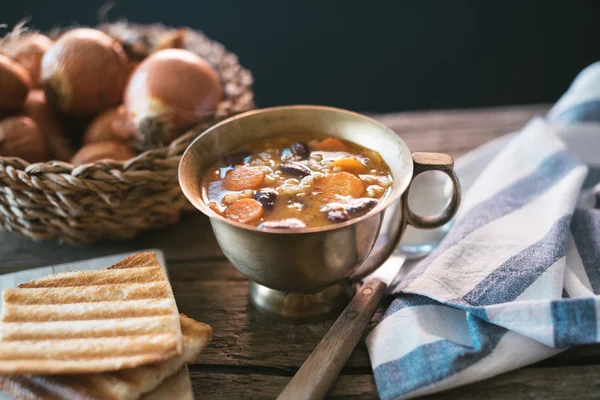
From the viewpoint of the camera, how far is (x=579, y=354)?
1.42m

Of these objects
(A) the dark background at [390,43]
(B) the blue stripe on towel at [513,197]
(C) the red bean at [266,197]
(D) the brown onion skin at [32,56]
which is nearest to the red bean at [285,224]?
(C) the red bean at [266,197]

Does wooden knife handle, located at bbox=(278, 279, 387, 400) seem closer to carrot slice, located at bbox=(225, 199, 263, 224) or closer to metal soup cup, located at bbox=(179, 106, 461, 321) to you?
metal soup cup, located at bbox=(179, 106, 461, 321)

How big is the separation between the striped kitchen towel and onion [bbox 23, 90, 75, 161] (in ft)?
4.02

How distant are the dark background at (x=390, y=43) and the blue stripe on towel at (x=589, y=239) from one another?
263 centimetres

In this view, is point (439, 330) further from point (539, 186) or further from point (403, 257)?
point (539, 186)

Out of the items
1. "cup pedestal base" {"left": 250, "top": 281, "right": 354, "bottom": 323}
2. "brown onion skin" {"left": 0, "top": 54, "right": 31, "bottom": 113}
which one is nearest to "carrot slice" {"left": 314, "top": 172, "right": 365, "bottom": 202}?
"cup pedestal base" {"left": 250, "top": 281, "right": 354, "bottom": 323}

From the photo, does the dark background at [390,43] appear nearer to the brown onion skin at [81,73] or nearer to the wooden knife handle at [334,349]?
the brown onion skin at [81,73]

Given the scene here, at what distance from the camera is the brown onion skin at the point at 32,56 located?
7.02 feet

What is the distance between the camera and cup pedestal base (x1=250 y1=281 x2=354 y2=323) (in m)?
1.57

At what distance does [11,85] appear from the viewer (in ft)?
6.29

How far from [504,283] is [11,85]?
5.36 feet

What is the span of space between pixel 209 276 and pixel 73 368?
2.03ft

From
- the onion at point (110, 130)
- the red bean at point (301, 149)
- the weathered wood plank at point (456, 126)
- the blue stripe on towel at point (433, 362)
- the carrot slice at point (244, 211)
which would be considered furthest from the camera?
the weathered wood plank at point (456, 126)

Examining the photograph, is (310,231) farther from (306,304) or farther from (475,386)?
(475,386)
